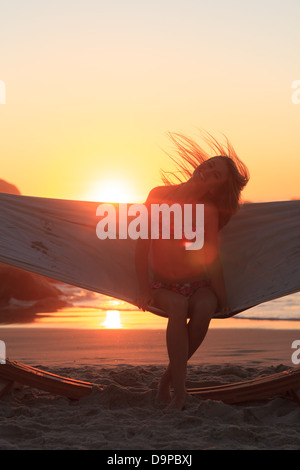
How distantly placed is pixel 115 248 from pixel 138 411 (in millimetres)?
1112

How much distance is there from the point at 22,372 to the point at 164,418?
1.06 meters

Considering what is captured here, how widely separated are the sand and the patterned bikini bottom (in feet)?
2.06

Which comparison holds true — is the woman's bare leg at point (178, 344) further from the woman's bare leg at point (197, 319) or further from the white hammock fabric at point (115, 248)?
the white hammock fabric at point (115, 248)

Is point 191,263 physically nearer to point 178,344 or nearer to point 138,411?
point 178,344

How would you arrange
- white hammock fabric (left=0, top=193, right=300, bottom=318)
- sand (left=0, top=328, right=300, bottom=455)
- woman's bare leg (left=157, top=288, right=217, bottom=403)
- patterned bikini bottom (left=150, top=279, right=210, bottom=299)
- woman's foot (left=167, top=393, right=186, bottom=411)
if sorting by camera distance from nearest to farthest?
sand (left=0, top=328, right=300, bottom=455)
woman's foot (left=167, top=393, right=186, bottom=411)
woman's bare leg (left=157, top=288, right=217, bottom=403)
patterned bikini bottom (left=150, top=279, right=210, bottom=299)
white hammock fabric (left=0, top=193, right=300, bottom=318)

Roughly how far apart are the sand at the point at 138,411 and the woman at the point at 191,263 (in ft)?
0.98

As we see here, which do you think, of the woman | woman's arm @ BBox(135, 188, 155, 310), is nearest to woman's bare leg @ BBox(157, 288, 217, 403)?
the woman

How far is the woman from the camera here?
331 centimetres

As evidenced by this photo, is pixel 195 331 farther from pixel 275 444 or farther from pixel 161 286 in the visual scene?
pixel 275 444

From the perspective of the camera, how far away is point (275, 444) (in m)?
2.60

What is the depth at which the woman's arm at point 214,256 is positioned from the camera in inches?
138

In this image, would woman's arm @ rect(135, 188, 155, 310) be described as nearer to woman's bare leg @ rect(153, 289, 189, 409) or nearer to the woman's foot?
woman's bare leg @ rect(153, 289, 189, 409)

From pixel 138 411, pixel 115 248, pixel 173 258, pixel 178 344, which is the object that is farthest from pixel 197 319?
pixel 115 248
